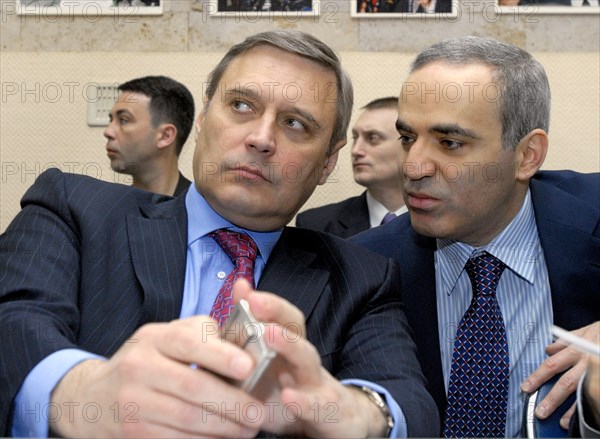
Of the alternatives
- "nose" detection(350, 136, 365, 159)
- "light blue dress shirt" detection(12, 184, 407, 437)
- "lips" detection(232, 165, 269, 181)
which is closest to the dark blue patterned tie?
"light blue dress shirt" detection(12, 184, 407, 437)

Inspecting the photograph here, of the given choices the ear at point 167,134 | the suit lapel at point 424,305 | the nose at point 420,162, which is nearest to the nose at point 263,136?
the nose at point 420,162

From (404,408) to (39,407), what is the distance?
0.49m

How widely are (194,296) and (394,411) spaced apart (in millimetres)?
436

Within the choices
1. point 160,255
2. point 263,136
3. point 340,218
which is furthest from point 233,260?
point 340,218

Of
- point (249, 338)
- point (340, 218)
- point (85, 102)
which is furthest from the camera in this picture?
point (85, 102)

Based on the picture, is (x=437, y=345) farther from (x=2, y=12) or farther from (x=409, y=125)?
(x=2, y=12)

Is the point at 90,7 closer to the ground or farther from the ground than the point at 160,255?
farther from the ground

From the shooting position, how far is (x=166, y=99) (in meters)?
3.89

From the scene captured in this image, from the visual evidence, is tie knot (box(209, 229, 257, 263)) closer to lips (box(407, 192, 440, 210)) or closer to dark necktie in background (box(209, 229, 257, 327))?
dark necktie in background (box(209, 229, 257, 327))

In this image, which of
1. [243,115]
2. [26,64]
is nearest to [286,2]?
[26,64]

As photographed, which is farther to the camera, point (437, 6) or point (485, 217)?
point (437, 6)

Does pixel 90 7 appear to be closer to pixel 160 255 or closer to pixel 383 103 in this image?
pixel 383 103

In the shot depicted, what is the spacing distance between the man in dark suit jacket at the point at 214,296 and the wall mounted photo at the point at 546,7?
8.08 ft

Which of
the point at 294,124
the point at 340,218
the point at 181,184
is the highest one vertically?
Result: the point at 294,124
